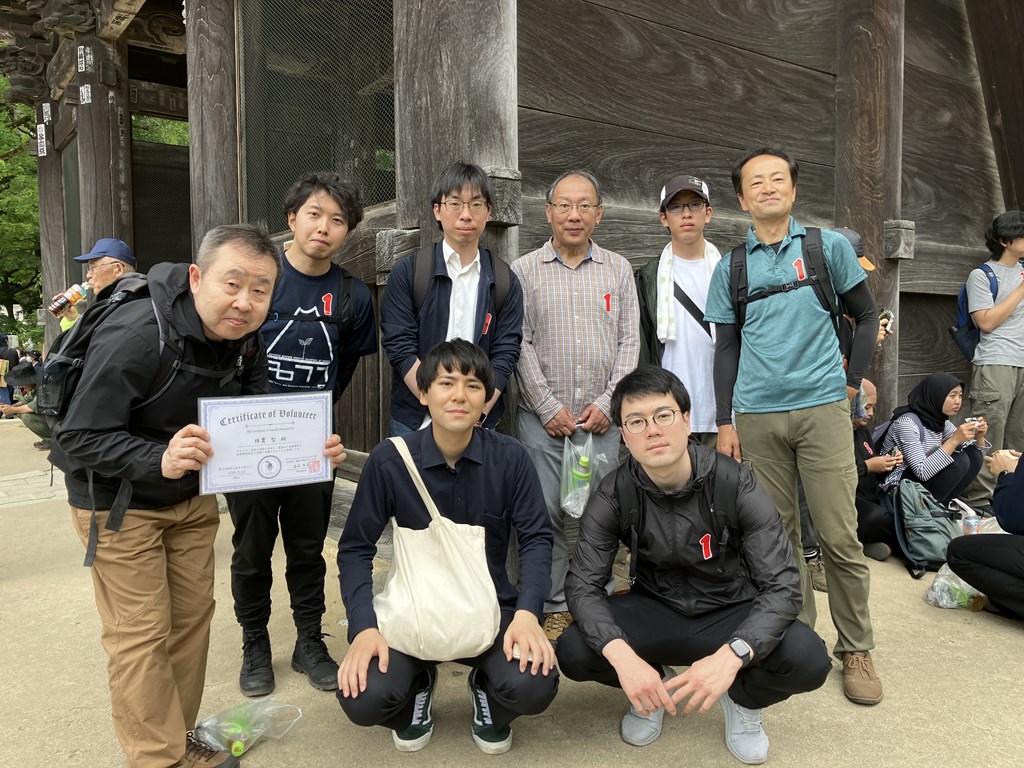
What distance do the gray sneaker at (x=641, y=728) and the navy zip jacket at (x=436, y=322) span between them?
1.29 meters

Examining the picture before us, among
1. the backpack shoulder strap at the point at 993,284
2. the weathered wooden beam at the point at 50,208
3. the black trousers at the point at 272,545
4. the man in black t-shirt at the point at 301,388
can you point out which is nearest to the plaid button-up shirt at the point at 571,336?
the man in black t-shirt at the point at 301,388

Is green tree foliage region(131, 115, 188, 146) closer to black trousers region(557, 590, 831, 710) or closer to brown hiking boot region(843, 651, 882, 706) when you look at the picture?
black trousers region(557, 590, 831, 710)

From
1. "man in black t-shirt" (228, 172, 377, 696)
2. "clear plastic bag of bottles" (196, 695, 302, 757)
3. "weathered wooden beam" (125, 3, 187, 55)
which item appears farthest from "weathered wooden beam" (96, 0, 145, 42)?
"clear plastic bag of bottles" (196, 695, 302, 757)

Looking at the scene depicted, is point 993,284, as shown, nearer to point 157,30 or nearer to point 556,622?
point 556,622

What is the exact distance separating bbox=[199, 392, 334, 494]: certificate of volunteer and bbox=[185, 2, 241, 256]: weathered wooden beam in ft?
10.5

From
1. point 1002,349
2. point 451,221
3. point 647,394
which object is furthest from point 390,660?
point 1002,349

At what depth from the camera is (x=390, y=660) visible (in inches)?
88.6

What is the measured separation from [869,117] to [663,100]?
1.80 meters

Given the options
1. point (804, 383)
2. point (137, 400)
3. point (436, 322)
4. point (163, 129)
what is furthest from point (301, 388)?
point (163, 129)

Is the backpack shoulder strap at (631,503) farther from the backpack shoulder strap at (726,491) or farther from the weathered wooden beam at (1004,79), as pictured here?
the weathered wooden beam at (1004,79)

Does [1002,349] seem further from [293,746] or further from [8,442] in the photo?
[8,442]

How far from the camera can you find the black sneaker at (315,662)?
279cm

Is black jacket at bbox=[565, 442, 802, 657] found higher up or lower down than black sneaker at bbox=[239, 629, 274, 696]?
higher up

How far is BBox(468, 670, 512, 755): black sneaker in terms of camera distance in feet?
7.63
